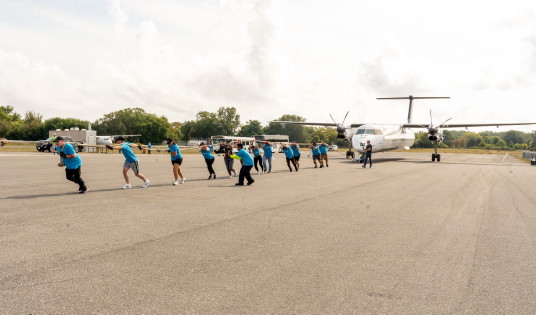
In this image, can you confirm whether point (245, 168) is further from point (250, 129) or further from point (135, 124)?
point (250, 129)

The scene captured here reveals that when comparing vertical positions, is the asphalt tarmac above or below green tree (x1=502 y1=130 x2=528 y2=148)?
below

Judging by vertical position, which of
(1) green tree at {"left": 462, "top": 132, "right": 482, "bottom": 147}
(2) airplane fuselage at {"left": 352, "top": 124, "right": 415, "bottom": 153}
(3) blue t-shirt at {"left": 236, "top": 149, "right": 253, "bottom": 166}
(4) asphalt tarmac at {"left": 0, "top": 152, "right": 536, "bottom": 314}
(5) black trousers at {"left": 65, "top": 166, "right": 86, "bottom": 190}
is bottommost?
(4) asphalt tarmac at {"left": 0, "top": 152, "right": 536, "bottom": 314}

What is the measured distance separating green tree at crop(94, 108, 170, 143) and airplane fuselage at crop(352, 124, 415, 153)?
8235 cm

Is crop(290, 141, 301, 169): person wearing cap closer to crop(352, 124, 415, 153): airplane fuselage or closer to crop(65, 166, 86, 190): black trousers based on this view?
crop(352, 124, 415, 153): airplane fuselage

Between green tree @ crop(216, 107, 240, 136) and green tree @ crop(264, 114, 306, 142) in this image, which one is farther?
green tree @ crop(264, 114, 306, 142)

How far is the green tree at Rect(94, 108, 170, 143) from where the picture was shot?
100062mm

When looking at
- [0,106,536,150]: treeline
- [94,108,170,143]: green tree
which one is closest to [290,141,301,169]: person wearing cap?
[0,106,536,150]: treeline

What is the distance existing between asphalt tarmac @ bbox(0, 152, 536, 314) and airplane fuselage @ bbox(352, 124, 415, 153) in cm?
1799

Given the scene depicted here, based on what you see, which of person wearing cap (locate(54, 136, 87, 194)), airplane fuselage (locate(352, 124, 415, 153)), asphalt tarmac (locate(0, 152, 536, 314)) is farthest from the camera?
airplane fuselage (locate(352, 124, 415, 153))

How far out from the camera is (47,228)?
6535mm

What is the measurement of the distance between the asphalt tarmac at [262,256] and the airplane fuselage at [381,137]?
18.0 meters

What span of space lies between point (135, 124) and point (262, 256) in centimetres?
10482

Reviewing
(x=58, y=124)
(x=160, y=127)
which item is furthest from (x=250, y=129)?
(x=58, y=124)

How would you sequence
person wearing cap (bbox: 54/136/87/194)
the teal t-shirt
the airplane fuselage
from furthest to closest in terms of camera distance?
the airplane fuselage → the teal t-shirt → person wearing cap (bbox: 54/136/87/194)
